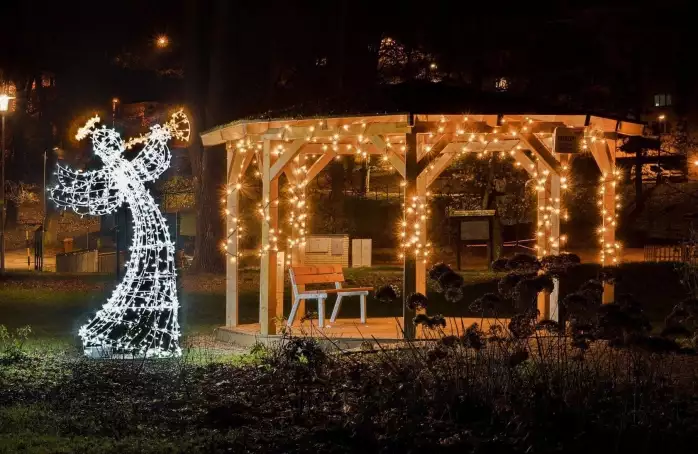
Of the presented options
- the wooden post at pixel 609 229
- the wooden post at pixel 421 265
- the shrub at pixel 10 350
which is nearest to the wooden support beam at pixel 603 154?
the wooden post at pixel 609 229

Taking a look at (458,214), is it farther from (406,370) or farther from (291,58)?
(406,370)

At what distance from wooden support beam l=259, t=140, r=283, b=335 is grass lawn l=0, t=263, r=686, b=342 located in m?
2.43

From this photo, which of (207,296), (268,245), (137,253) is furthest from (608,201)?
(207,296)

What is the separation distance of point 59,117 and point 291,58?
30300 mm

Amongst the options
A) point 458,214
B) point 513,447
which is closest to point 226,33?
point 458,214

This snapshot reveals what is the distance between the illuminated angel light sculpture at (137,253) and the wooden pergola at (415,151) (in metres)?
1.52

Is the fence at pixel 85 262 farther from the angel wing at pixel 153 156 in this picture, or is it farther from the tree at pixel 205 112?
the angel wing at pixel 153 156

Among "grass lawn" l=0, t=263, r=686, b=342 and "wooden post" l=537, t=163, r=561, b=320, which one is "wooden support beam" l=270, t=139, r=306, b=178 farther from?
"grass lawn" l=0, t=263, r=686, b=342

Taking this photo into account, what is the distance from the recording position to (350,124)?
1257cm

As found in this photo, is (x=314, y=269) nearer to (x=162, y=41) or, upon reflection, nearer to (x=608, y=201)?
(x=608, y=201)

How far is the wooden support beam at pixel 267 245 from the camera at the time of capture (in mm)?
13117

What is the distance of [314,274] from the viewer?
14352 mm

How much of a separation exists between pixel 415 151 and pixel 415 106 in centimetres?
55

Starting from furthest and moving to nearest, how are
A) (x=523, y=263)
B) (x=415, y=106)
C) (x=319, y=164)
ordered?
(x=319, y=164) → (x=415, y=106) → (x=523, y=263)
